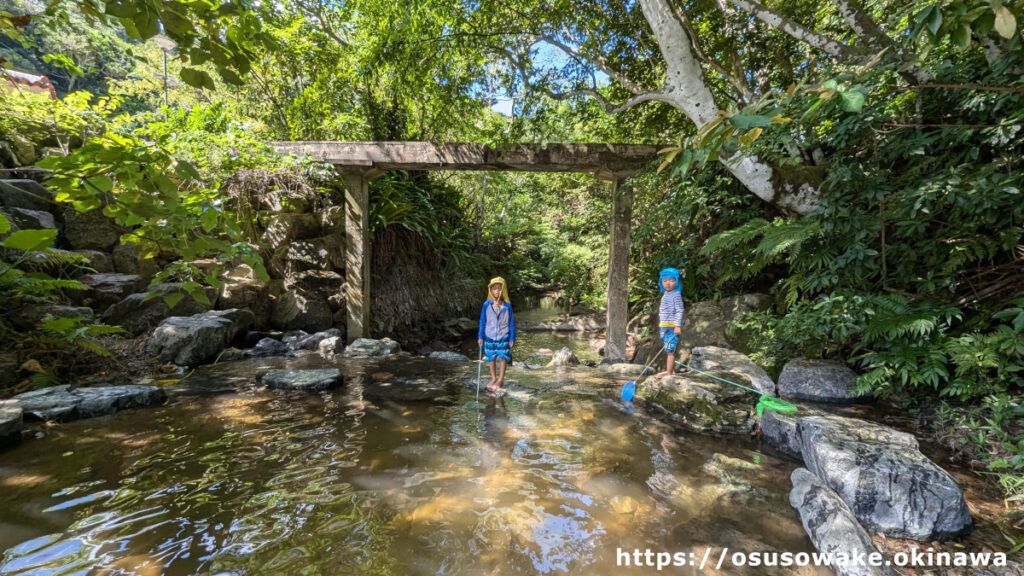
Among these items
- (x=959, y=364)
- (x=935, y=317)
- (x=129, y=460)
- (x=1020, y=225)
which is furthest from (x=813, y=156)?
(x=129, y=460)

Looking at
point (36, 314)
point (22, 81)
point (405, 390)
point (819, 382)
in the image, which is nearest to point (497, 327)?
point (405, 390)

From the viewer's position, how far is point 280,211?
27.2ft

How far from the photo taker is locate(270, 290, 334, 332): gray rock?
7672 mm

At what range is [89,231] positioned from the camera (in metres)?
6.34

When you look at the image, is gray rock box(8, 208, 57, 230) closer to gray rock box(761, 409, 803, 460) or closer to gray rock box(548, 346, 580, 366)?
gray rock box(548, 346, 580, 366)

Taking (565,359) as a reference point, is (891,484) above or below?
above

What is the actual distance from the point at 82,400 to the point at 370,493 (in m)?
3.27

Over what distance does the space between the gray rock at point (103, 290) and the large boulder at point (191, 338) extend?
766 mm

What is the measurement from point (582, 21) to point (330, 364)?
257 inches

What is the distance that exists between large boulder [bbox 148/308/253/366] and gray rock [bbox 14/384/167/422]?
1.45 meters

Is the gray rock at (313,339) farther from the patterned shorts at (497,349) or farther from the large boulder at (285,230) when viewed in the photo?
the patterned shorts at (497,349)

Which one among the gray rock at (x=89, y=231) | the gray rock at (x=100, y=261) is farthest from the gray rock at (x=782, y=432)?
the gray rock at (x=89, y=231)

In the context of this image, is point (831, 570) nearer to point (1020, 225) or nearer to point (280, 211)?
point (1020, 225)

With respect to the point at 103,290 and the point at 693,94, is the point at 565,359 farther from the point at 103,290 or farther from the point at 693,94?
the point at 103,290
